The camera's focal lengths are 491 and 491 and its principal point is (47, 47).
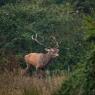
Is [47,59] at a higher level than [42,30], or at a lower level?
lower

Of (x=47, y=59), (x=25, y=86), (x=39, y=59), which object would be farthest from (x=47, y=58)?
(x=25, y=86)

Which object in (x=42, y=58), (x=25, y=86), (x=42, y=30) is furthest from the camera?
(x=42, y=30)

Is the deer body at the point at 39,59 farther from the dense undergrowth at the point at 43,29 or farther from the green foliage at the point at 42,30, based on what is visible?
the green foliage at the point at 42,30

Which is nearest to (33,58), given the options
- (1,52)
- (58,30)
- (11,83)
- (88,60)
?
(1,52)

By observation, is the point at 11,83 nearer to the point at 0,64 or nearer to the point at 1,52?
the point at 0,64

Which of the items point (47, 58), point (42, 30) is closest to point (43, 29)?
point (42, 30)

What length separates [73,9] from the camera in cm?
2200

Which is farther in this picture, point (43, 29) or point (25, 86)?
point (43, 29)

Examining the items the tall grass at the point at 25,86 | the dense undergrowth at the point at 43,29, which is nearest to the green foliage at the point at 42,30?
the dense undergrowth at the point at 43,29

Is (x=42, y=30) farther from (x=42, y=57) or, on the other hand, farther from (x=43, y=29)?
(x=42, y=57)

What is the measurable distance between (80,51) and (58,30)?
1.97m

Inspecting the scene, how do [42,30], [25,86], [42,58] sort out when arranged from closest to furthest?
[25,86], [42,58], [42,30]

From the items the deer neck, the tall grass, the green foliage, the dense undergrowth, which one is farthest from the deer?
the tall grass

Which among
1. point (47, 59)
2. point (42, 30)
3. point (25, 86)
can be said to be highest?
point (42, 30)
